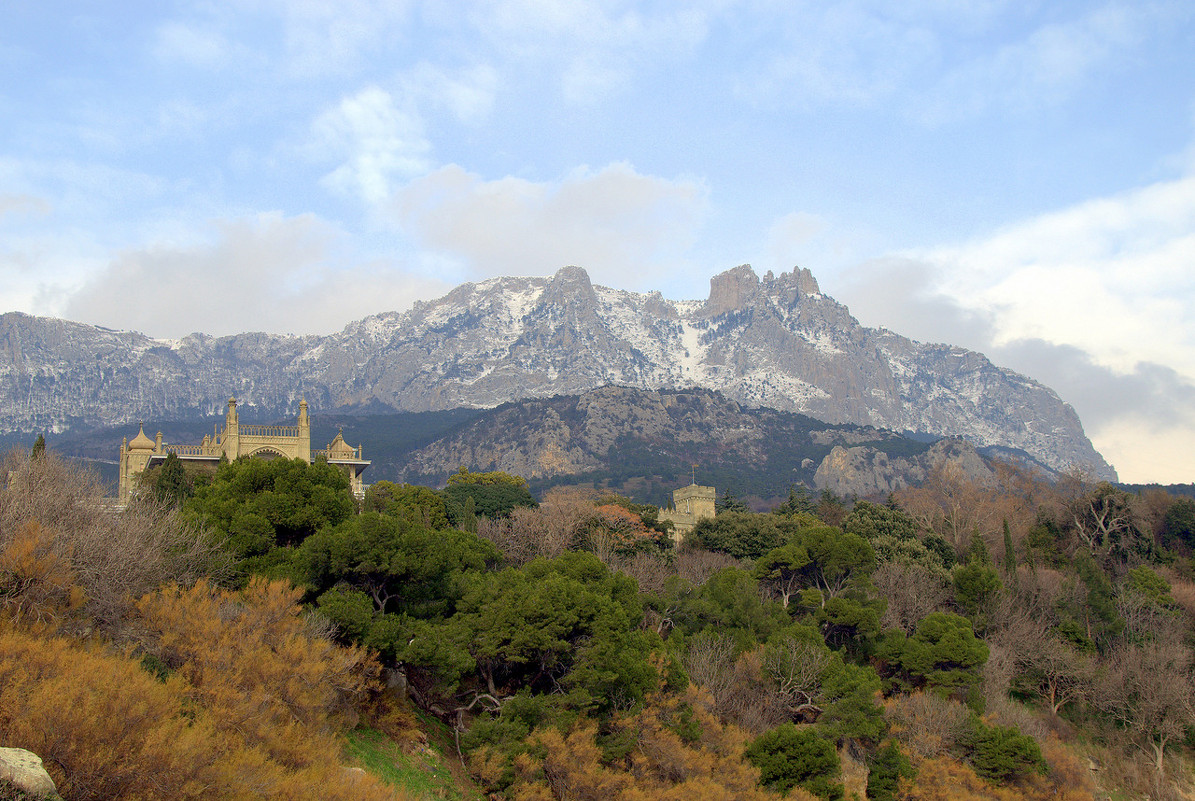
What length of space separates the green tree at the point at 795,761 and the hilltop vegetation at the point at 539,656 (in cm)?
9

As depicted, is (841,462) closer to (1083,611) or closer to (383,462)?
(383,462)

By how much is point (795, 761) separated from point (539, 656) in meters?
9.27

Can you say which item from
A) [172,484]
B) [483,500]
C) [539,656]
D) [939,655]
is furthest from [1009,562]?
[172,484]

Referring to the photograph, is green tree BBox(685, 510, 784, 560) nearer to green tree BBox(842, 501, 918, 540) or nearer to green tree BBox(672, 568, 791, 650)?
green tree BBox(842, 501, 918, 540)

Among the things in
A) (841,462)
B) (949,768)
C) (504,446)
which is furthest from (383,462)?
(949,768)

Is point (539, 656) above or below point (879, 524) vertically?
below

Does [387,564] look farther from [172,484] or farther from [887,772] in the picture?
[887,772]

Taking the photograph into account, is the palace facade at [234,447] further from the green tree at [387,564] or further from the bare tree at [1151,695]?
the bare tree at [1151,695]

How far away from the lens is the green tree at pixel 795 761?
100 ft

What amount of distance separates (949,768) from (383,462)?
169m

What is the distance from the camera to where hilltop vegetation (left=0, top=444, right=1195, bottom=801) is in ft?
62.5

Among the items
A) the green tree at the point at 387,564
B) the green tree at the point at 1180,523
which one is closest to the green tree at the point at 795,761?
the green tree at the point at 387,564

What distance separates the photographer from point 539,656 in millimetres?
29609

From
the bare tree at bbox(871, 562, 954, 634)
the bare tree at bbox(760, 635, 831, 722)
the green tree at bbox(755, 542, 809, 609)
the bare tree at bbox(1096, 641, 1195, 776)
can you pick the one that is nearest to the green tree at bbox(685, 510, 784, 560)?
the green tree at bbox(755, 542, 809, 609)
